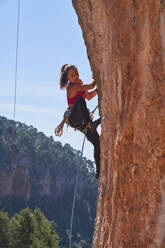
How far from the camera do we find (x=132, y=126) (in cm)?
339

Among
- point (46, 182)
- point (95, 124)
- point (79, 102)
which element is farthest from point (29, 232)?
point (46, 182)

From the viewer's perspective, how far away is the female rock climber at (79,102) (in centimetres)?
484

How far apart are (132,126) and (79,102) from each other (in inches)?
60.2

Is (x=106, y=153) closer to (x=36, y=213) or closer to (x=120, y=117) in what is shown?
(x=120, y=117)

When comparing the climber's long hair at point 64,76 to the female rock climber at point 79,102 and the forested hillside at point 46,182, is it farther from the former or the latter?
the forested hillside at point 46,182

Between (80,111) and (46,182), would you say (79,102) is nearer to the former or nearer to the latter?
(80,111)

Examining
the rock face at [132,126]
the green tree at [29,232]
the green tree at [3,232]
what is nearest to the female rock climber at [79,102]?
the rock face at [132,126]

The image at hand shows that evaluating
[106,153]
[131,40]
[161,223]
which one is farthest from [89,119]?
[161,223]

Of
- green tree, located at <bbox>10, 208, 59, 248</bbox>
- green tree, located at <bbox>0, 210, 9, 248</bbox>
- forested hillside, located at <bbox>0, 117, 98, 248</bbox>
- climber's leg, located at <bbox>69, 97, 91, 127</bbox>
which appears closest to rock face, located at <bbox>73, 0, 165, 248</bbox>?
climber's leg, located at <bbox>69, 97, 91, 127</bbox>

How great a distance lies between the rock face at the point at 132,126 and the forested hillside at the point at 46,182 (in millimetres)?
67490

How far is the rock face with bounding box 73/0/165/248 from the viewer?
3.12 meters

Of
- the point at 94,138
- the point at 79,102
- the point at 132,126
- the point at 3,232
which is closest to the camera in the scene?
the point at 132,126

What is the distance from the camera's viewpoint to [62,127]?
5.32 m

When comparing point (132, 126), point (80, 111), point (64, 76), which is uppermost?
point (64, 76)
